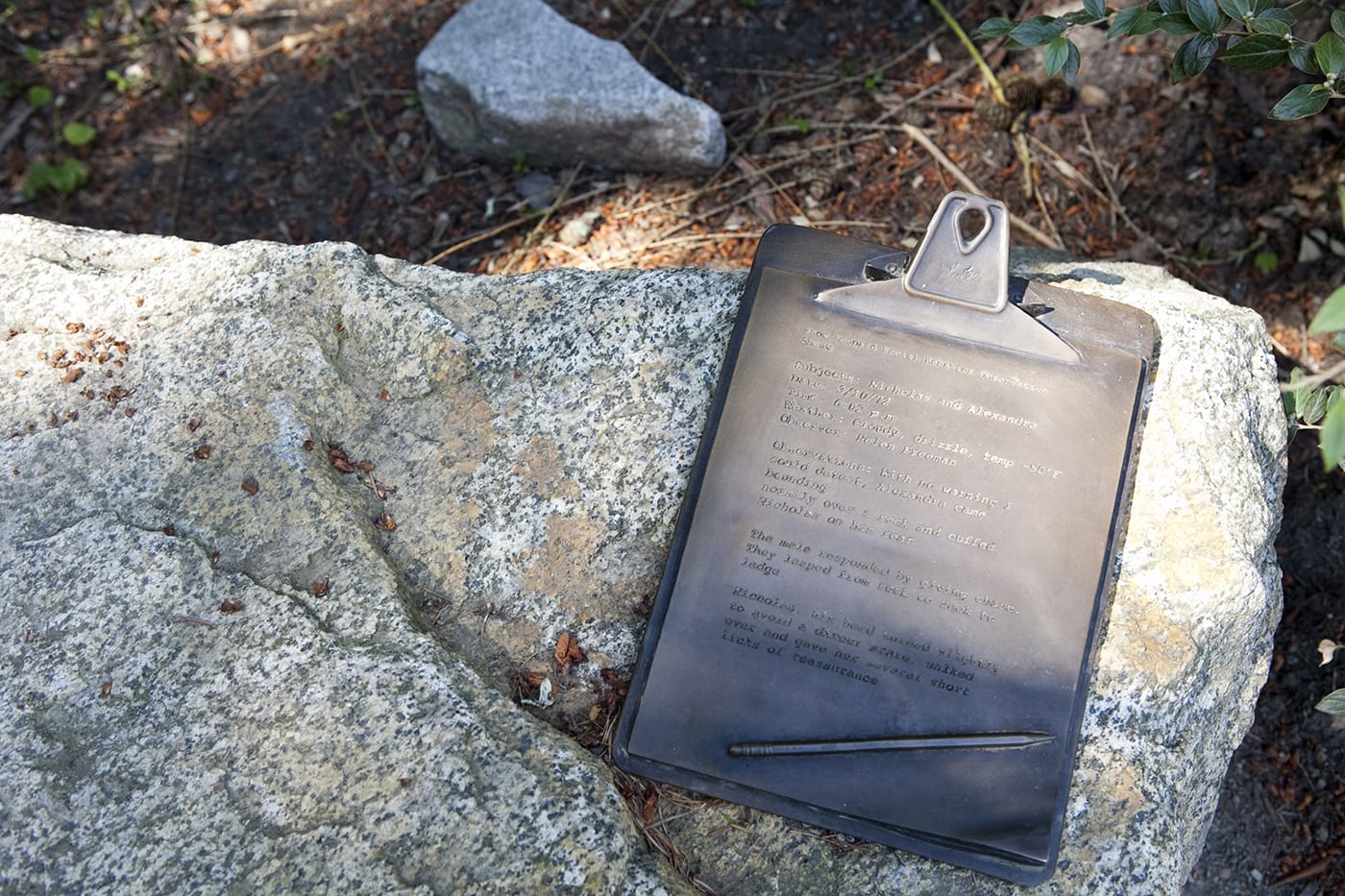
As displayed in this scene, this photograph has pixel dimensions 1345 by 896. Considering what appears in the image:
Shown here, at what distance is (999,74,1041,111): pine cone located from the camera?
309cm

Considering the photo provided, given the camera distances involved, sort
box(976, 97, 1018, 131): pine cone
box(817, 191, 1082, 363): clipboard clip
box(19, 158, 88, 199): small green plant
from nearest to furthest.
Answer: box(817, 191, 1082, 363): clipboard clip → box(976, 97, 1018, 131): pine cone → box(19, 158, 88, 199): small green plant

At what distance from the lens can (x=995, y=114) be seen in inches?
Answer: 121

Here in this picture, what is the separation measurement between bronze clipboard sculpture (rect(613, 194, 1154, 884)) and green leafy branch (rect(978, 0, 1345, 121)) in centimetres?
43

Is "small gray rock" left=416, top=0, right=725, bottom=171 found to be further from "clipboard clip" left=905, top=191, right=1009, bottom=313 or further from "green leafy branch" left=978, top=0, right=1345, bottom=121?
"clipboard clip" left=905, top=191, right=1009, bottom=313

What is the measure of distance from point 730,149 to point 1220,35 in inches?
61.2

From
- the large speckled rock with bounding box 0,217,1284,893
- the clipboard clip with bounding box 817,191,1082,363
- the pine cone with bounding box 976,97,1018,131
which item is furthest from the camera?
the pine cone with bounding box 976,97,1018,131

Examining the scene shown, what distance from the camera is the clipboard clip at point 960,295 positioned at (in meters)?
1.71

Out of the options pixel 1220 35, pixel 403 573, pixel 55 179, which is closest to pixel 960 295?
pixel 1220 35

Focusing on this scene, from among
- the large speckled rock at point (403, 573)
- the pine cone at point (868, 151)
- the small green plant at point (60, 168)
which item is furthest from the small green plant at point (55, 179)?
the pine cone at point (868, 151)

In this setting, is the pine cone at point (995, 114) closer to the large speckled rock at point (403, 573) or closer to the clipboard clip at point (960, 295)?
the large speckled rock at point (403, 573)

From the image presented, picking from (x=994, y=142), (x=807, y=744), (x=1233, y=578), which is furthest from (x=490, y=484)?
(x=994, y=142)

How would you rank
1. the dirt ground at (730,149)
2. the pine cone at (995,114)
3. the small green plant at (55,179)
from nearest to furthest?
the dirt ground at (730,149) → the pine cone at (995,114) → the small green plant at (55,179)

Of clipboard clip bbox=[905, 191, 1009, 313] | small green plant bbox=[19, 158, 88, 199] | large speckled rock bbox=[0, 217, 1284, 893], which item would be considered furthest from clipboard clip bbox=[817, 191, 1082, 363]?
small green plant bbox=[19, 158, 88, 199]

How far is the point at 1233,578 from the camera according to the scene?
5.54 feet
